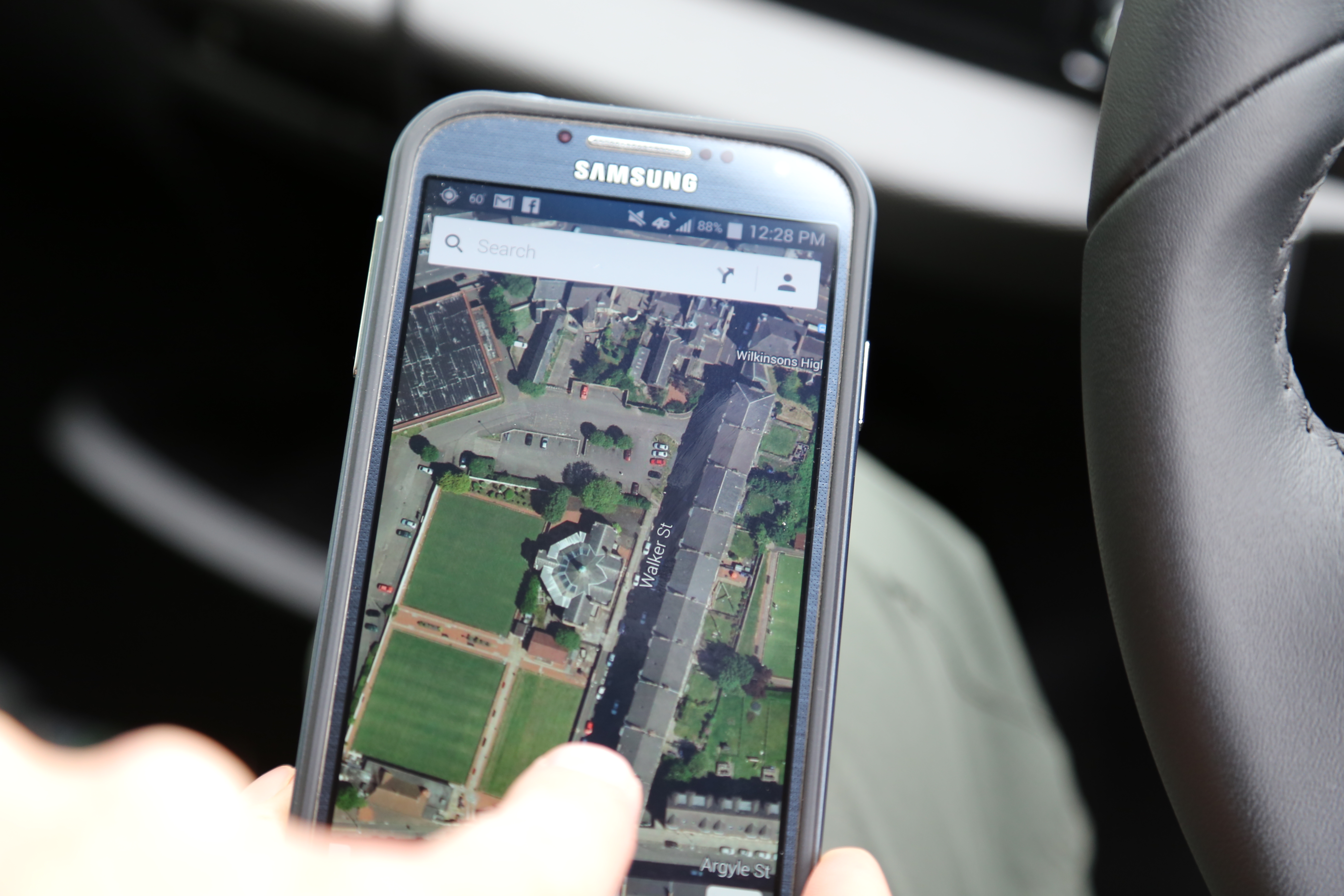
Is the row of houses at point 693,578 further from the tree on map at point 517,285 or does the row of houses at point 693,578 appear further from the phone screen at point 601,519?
the tree on map at point 517,285

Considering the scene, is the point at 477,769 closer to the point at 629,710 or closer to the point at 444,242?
the point at 629,710

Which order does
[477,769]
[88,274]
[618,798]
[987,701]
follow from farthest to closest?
1. [88,274]
2. [987,701]
3. [477,769]
4. [618,798]

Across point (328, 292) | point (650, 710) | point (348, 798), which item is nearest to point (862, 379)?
point (650, 710)

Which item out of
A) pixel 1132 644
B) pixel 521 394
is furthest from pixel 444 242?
pixel 1132 644

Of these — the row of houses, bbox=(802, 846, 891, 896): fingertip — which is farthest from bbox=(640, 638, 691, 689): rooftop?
bbox=(802, 846, 891, 896): fingertip

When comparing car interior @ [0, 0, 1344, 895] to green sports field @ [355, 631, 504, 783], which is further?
car interior @ [0, 0, 1344, 895]

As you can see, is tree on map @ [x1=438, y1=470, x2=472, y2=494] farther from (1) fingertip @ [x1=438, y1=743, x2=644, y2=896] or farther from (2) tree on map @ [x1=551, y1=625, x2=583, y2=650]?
(1) fingertip @ [x1=438, y1=743, x2=644, y2=896]
